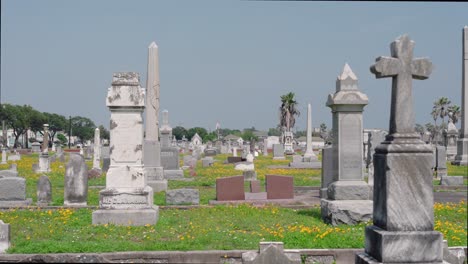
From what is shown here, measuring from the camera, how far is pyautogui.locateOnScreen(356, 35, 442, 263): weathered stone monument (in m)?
5.93

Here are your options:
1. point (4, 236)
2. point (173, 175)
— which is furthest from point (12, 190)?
point (173, 175)

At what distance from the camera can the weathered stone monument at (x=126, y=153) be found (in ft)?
37.2

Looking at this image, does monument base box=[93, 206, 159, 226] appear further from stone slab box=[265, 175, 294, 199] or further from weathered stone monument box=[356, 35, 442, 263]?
weathered stone monument box=[356, 35, 442, 263]

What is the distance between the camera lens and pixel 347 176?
11953mm

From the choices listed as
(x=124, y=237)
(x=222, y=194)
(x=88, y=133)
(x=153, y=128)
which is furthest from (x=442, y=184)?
(x=88, y=133)

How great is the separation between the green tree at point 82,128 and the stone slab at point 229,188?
382ft

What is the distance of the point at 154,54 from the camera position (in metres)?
21.5

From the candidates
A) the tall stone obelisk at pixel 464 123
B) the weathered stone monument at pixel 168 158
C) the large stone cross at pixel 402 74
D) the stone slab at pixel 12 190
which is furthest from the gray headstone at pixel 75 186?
the tall stone obelisk at pixel 464 123

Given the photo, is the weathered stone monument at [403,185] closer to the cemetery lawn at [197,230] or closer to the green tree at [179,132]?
the cemetery lawn at [197,230]

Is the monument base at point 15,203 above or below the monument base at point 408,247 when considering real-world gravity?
below

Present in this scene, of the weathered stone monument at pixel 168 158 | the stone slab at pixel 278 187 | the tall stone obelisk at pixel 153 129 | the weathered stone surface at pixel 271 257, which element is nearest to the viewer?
the weathered stone surface at pixel 271 257

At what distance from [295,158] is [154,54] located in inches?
779

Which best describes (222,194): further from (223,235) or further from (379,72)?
(379,72)

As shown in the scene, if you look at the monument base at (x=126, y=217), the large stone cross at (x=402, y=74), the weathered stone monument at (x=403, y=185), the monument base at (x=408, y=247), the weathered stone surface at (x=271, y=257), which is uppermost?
the large stone cross at (x=402, y=74)
